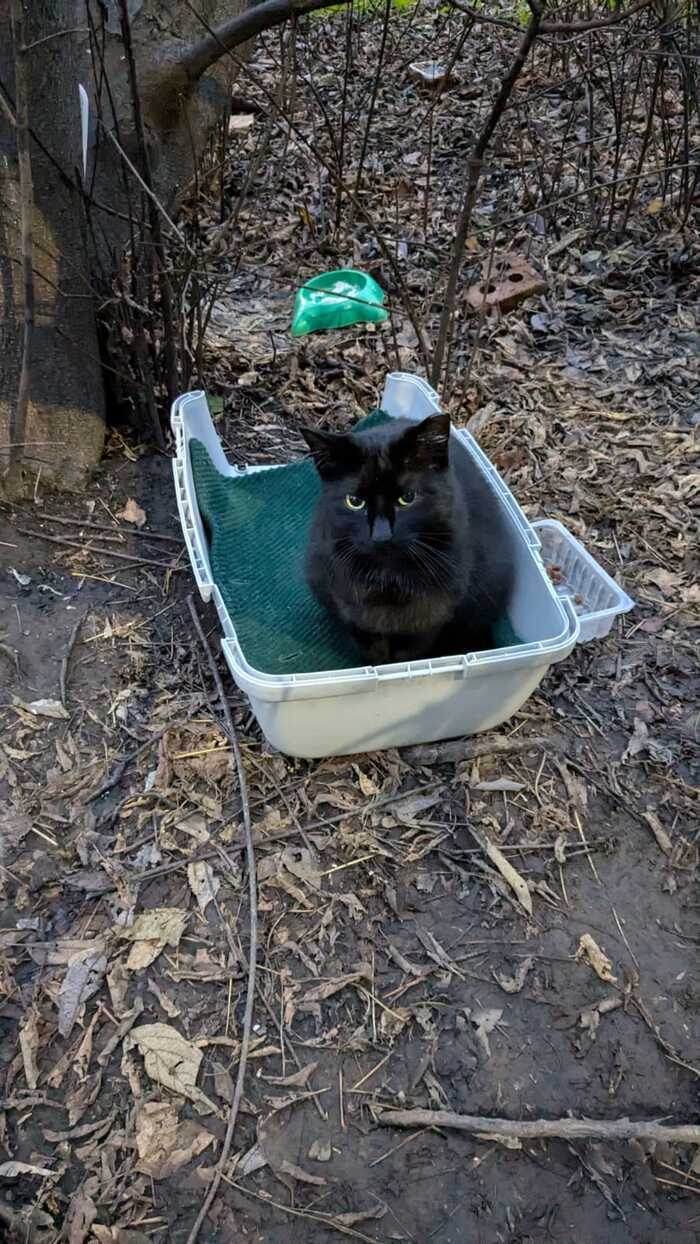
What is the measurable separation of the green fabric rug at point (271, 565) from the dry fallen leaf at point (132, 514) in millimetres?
335

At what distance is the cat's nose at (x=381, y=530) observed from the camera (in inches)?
79.9

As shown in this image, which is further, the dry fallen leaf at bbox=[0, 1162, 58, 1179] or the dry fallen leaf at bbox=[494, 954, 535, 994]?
the dry fallen leaf at bbox=[494, 954, 535, 994]

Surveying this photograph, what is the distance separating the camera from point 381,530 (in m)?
2.03

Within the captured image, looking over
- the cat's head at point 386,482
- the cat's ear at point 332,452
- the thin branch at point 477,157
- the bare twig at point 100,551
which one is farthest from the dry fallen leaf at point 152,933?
the thin branch at point 477,157

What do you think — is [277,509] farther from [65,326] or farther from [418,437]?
[418,437]

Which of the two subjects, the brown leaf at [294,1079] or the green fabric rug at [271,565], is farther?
the green fabric rug at [271,565]

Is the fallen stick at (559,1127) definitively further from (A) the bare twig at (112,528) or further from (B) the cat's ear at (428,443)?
(A) the bare twig at (112,528)

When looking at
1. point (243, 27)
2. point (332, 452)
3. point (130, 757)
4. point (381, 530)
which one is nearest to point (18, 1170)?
point (130, 757)

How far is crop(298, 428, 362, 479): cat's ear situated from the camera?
2.00 m

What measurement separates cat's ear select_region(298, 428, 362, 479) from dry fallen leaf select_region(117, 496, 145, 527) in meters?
1.25

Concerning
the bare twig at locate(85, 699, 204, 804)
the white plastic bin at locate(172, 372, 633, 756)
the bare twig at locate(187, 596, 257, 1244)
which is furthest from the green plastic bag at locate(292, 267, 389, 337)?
the bare twig at locate(85, 699, 204, 804)

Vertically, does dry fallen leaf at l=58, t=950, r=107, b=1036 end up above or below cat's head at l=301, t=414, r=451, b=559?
below

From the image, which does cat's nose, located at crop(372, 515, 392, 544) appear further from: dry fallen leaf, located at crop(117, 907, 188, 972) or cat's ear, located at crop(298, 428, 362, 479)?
dry fallen leaf, located at crop(117, 907, 188, 972)

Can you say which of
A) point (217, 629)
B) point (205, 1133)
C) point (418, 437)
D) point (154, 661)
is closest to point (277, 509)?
point (217, 629)
